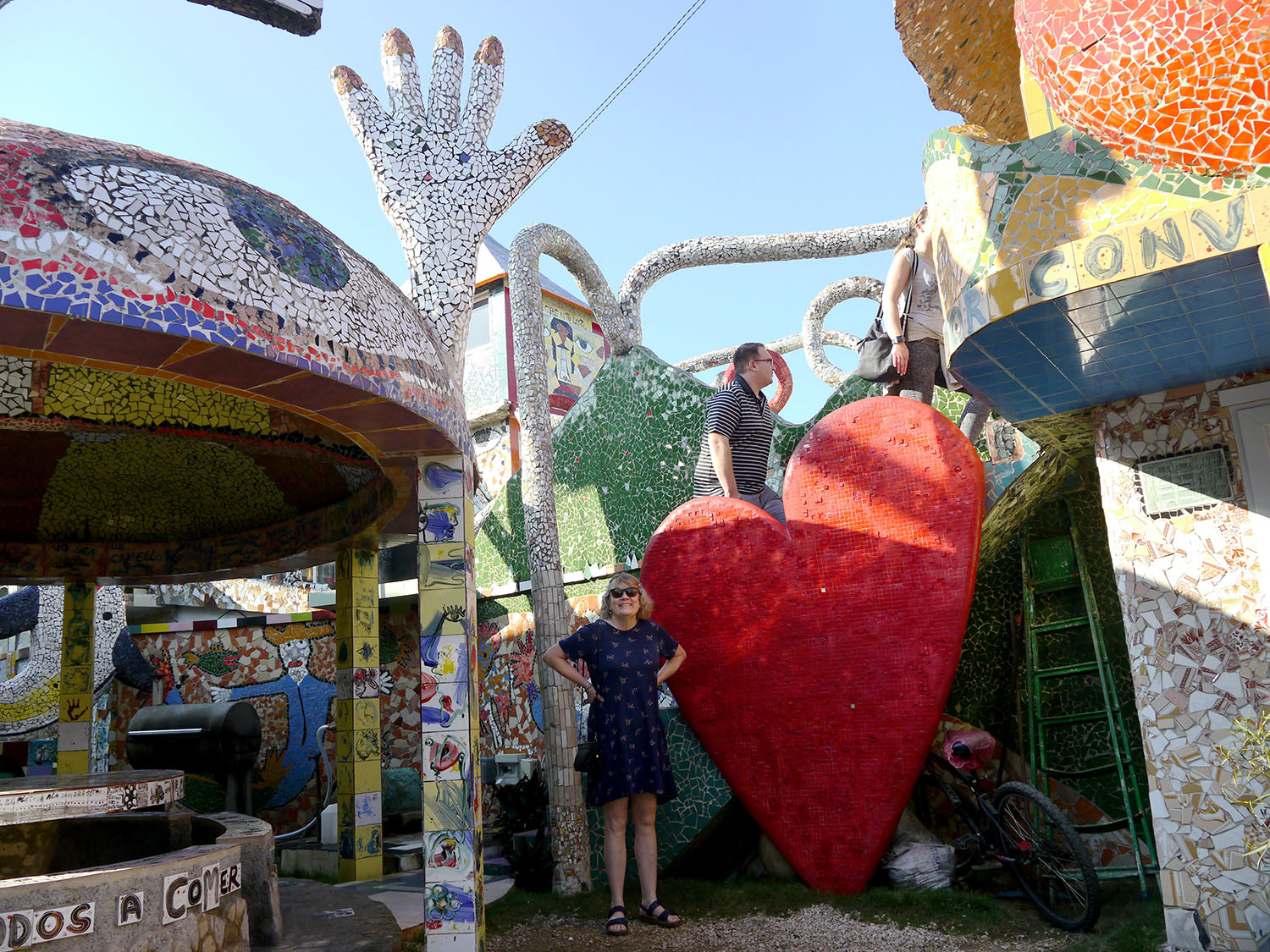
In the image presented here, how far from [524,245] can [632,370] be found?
4.53ft

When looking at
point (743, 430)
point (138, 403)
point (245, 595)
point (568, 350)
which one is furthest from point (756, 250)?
point (245, 595)

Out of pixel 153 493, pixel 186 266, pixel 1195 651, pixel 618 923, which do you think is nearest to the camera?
pixel 186 266

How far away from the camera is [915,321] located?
574 cm

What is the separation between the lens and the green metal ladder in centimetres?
538

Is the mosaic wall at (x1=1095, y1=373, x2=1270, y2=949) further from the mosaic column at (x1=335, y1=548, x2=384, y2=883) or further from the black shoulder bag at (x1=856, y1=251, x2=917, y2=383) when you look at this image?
the mosaic column at (x1=335, y1=548, x2=384, y2=883)

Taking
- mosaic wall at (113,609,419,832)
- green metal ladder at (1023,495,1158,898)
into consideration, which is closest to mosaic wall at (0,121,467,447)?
green metal ladder at (1023,495,1158,898)

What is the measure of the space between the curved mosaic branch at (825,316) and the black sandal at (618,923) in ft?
25.0

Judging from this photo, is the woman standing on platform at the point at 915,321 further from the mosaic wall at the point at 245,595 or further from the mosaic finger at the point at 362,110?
→ the mosaic wall at the point at 245,595

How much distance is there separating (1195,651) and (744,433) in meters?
2.97

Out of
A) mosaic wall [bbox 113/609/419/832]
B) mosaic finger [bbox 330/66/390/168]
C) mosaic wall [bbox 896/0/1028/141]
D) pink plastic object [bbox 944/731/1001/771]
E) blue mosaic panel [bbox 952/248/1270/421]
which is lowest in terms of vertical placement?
pink plastic object [bbox 944/731/1001/771]

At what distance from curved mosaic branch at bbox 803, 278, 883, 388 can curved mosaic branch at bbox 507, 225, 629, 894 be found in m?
4.62

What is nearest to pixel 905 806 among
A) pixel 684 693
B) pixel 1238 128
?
pixel 684 693

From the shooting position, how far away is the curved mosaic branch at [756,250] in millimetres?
9031

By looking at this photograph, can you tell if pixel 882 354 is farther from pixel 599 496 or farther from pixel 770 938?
pixel 770 938
